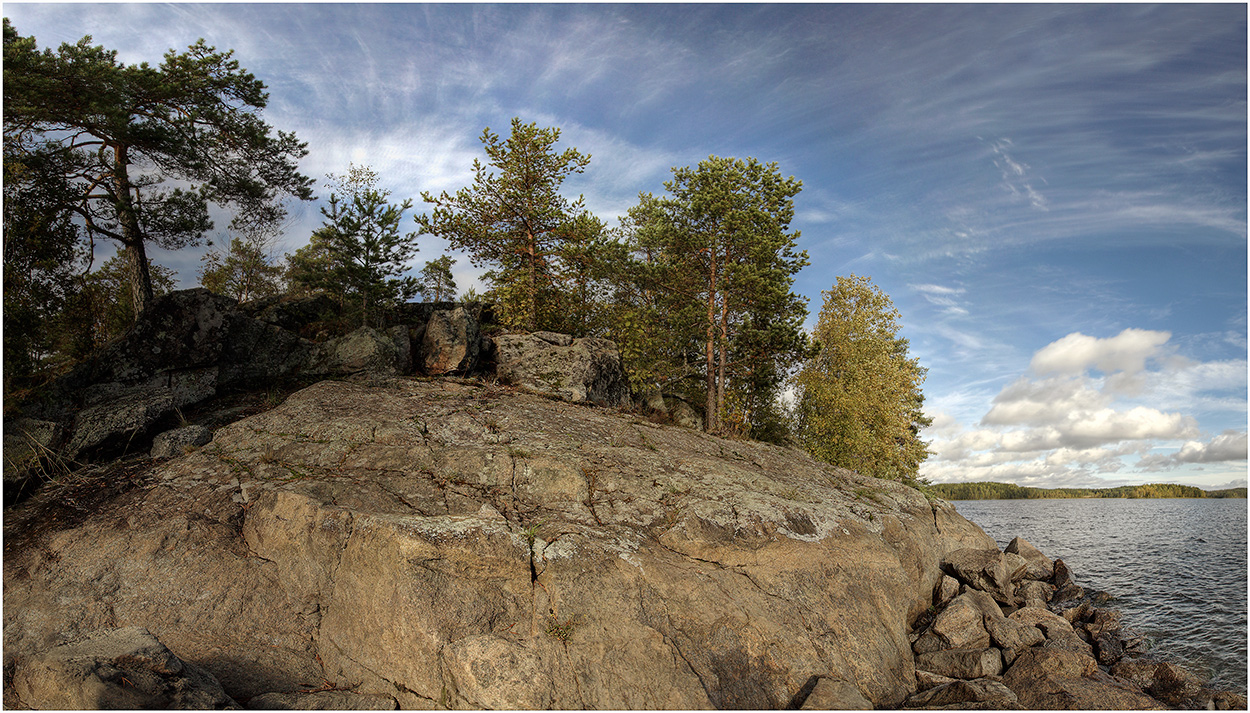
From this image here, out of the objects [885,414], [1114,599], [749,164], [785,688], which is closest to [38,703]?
[785,688]

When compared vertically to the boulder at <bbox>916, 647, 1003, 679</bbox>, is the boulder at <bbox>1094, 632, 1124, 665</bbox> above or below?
below

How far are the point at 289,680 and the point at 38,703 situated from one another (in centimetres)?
258

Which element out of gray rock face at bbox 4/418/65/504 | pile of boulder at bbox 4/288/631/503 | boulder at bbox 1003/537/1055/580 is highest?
pile of boulder at bbox 4/288/631/503

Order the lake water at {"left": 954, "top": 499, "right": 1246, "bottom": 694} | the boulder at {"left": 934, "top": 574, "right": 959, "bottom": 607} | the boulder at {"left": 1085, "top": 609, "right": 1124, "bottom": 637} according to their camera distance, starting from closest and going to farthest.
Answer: the boulder at {"left": 934, "top": 574, "right": 959, "bottom": 607}, the lake water at {"left": 954, "top": 499, "right": 1246, "bottom": 694}, the boulder at {"left": 1085, "top": 609, "right": 1124, "bottom": 637}

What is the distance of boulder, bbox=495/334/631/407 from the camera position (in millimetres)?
18219

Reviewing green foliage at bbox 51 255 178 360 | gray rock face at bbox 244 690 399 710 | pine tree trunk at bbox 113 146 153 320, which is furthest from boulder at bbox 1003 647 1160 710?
pine tree trunk at bbox 113 146 153 320

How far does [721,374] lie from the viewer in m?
24.0

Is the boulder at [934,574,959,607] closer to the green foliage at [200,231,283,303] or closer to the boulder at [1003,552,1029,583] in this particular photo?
the boulder at [1003,552,1029,583]

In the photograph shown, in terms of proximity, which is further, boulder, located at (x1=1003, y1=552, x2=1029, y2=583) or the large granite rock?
boulder, located at (x1=1003, y1=552, x2=1029, y2=583)

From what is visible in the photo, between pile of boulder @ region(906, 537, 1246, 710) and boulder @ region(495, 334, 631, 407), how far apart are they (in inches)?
448

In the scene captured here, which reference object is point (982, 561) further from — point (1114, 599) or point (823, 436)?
point (823, 436)

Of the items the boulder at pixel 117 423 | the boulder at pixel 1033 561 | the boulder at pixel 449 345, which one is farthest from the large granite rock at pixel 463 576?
the boulder at pixel 1033 561

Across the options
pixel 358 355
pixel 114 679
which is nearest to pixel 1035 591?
pixel 358 355

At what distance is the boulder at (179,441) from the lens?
428 inches
